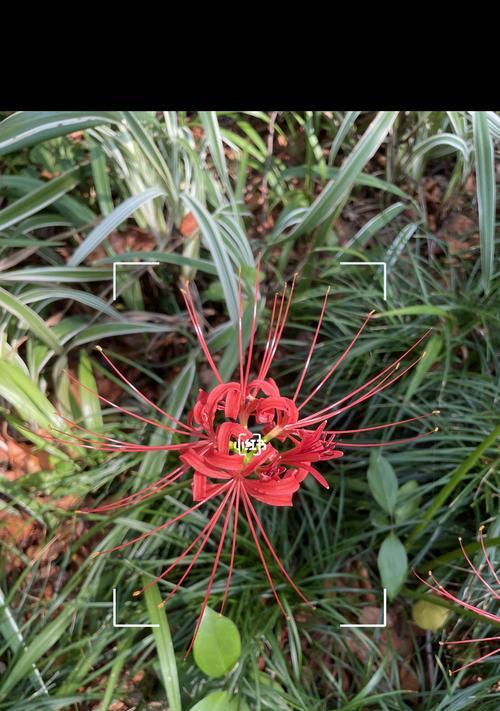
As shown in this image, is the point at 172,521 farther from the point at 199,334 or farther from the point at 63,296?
the point at 63,296

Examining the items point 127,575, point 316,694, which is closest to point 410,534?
point 316,694

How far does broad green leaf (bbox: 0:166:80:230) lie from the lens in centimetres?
100

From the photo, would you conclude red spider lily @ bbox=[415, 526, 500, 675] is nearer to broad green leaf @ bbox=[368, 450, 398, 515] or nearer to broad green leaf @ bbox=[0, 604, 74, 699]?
broad green leaf @ bbox=[368, 450, 398, 515]

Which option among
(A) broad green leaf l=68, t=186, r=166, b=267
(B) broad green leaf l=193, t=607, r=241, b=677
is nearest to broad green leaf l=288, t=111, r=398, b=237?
(A) broad green leaf l=68, t=186, r=166, b=267

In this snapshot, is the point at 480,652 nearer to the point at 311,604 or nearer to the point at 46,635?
the point at 311,604

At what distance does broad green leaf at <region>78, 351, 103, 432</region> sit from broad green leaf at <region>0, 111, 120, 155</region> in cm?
31

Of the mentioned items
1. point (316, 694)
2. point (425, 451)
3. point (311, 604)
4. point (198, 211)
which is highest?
point (198, 211)

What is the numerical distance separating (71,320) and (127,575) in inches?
15.0

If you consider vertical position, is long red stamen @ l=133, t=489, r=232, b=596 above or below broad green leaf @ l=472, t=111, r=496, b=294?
below

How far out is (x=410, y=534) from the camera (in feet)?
3.33

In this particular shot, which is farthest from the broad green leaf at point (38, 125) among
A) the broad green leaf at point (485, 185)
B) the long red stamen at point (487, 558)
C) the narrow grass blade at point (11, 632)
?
the long red stamen at point (487, 558)

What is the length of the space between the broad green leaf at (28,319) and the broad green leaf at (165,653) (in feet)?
1.28

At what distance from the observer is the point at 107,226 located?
3.26ft

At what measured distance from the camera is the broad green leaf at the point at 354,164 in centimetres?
101
